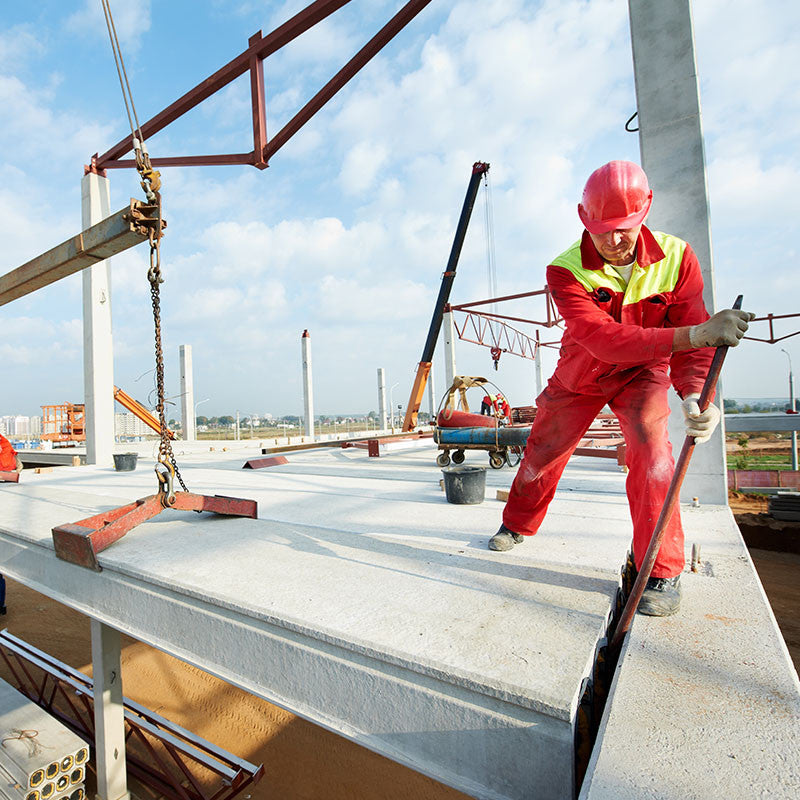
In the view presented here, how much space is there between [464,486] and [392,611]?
227 centimetres

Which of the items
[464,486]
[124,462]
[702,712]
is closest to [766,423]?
[464,486]

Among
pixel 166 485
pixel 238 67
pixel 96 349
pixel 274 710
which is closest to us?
pixel 166 485

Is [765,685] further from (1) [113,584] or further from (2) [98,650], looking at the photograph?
(2) [98,650]

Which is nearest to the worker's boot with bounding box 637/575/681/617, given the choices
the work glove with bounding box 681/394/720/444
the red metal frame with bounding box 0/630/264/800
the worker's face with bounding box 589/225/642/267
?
the work glove with bounding box 681/394/720/444

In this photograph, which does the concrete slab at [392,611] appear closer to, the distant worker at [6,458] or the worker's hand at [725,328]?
the worker's hand at [725,328]

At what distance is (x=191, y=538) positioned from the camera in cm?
311

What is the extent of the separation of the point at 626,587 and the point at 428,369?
612 inches

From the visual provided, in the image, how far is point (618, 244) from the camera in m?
1.96

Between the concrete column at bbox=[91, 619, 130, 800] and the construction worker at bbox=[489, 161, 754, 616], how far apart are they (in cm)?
387

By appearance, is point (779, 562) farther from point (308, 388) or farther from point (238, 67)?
point (308, 388)

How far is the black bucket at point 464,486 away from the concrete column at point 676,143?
60.4 inches

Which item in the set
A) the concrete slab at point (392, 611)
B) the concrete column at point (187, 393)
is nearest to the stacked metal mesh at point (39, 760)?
the concrete slab at point (392, 611)

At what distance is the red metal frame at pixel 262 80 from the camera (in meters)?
6.90

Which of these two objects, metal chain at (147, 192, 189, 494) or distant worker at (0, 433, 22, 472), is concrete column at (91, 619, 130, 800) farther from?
distant worker at (0, 433, 22, 472)
